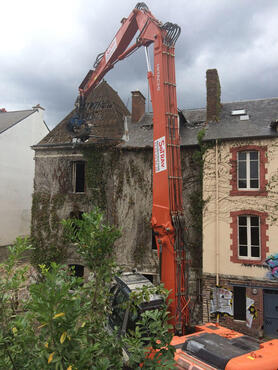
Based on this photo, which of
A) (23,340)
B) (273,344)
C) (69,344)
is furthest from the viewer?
(273,344)

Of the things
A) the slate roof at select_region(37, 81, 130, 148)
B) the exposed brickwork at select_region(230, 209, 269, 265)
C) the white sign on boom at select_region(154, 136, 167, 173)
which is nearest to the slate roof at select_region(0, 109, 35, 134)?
the slate roof at select_region(37, 81, 130, 148)

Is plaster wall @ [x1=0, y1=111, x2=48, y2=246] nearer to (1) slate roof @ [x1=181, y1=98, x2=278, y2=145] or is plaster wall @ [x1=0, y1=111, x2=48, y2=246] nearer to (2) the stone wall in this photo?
(2) the stone wall

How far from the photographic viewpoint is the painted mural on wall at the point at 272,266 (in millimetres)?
11078

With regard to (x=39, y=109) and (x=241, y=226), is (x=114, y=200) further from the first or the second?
(x=39, y=109)

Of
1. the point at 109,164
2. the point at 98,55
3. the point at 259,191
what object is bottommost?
the point at 259,191

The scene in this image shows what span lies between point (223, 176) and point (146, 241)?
4977 mm

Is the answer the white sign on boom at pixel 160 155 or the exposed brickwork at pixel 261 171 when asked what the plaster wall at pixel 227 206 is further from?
the white sign on boom at pixel 160 155

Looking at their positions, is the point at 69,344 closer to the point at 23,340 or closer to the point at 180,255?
the point at 23,340

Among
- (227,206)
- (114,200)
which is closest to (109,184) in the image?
(114,200)

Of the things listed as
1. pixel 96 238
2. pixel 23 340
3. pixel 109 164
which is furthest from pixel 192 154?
pixel 23 340

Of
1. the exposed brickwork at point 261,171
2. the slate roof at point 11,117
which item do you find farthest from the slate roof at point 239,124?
the slate roof at point 11,117

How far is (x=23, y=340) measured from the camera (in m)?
2.77

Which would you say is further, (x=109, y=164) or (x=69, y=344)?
(x=109, y=164)

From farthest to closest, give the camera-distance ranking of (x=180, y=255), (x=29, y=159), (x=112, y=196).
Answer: (x=29, y=159) → (x=112, y=196) → (x=180, y=255)
